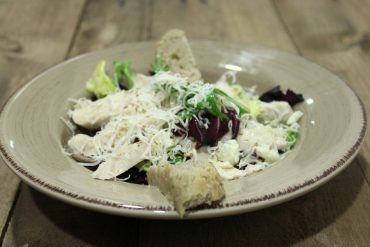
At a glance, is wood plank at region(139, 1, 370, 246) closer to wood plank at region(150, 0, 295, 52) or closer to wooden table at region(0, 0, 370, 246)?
wooden table at region(0, 0, 370, 246)

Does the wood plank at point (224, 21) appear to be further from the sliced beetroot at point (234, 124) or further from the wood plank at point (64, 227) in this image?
the wood plank at point (64, 227)

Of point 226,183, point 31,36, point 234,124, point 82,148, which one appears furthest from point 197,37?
point 226,183

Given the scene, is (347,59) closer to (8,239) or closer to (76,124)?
(76,124)

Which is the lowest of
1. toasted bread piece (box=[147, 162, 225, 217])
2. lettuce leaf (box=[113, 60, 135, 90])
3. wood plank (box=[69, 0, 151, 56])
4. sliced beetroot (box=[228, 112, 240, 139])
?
wood plank (box=[69, 0, 151, 56])

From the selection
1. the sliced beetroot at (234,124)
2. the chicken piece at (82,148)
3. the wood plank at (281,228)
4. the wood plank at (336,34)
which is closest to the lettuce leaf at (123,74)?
the chicken piece at (82,148)

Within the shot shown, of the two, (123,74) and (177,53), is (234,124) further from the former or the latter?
(123,74)

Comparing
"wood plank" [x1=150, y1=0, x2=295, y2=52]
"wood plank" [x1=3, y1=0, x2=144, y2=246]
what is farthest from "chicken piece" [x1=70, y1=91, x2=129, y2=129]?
"wood plank" [x1=150, y1=0, x2=295, y2=52]
